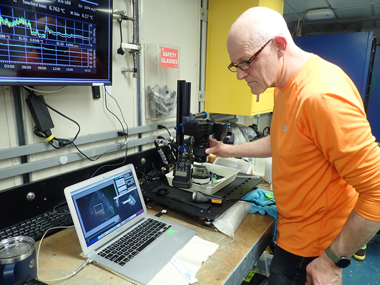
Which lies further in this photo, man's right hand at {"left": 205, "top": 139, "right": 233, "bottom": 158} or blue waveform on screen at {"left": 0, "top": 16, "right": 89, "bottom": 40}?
man's right hand at {"left": 205, "top": 139, "right": 233, "bottom": 158}

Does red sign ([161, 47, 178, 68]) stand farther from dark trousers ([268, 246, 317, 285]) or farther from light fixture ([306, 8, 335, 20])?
light fixture ([306, 8, 335, 20])

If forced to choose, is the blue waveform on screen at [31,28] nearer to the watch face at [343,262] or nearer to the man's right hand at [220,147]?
the man's right hand at [220,147]

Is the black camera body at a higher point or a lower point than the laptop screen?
higher

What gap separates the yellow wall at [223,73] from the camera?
203 cm

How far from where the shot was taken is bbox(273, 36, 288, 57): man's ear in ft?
3.17

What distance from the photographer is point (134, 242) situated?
1.08 meters

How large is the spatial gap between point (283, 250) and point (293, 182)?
316 mm

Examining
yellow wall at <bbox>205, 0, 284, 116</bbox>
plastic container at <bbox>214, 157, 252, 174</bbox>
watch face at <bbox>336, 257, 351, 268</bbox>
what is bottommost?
watch face at <bbox>336, 257, 351, 268</bbox>

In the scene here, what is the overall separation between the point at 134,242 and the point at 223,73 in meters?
1.50

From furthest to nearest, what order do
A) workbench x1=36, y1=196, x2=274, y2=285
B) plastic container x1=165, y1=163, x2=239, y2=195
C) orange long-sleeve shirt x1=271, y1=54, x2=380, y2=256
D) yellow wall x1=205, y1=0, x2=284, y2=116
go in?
yellow wall x1=205, y1=0, x2=284, y2=116 → plastic container x1=165, y1=163, x2=239, y2=195 → workbench x1=36, y1=196, x2=274, y2=285 → orange long-sleeve shirt x1=271, y1=54, x2=380, y2=256

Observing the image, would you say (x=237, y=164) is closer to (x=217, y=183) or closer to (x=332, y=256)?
(x=217, y=183)

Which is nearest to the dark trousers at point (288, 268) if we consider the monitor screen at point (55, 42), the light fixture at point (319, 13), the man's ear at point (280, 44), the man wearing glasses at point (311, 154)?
the man wearing glasses at point (311, 154)

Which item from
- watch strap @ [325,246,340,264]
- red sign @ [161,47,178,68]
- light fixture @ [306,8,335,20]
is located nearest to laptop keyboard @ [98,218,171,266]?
watch strap @ [325,246,340,264]

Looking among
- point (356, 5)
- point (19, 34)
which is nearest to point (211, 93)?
point (19, 34)
